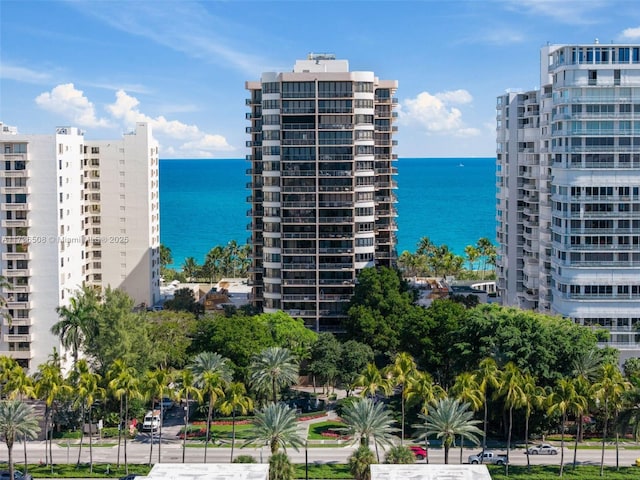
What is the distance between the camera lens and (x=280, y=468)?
73.6 metres

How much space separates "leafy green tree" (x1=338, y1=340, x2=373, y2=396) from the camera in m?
102

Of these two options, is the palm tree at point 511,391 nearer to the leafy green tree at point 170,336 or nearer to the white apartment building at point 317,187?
the leafy green tree at point 170,336

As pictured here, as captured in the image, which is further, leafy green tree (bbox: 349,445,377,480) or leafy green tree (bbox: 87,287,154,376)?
leafy green tree (bbox: 87,287,154,376)

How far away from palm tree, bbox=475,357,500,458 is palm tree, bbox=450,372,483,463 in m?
0.53

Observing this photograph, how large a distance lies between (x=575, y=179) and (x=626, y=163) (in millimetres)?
5924

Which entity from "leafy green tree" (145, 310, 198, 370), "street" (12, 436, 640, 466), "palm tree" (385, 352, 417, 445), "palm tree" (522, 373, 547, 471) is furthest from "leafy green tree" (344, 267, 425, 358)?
"palm tree" (522, 373, 547, 471)

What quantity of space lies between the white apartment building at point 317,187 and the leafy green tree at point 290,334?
1233 cm

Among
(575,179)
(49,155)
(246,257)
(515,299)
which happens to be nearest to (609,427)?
(575,179)

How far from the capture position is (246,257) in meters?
186

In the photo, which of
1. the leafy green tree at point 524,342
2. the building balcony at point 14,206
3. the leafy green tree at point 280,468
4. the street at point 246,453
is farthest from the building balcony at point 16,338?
the leafy green tree at point 524,342

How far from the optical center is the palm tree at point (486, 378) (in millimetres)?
82562

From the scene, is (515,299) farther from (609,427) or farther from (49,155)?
(49,155)

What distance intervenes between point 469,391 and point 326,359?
2490 cm

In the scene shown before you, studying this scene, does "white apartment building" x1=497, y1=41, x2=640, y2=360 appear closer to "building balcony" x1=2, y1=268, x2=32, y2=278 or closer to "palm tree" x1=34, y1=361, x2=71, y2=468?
"palm tree" x1=34, y1=361, x2=71, y2=468
